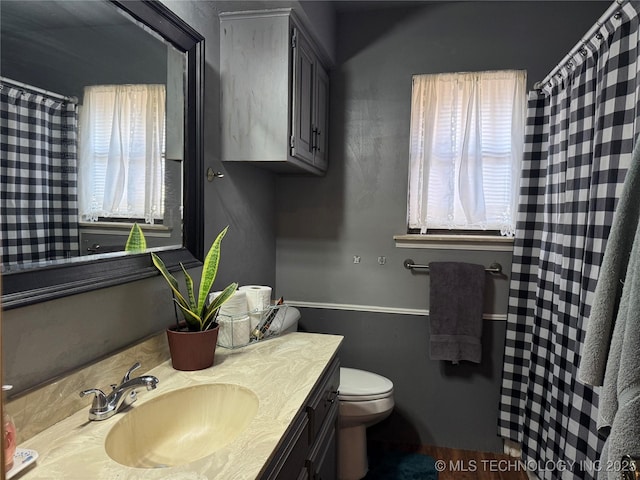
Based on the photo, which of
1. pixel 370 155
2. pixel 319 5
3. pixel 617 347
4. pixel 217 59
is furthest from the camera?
pixel 370 155

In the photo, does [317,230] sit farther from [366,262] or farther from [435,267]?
[435,267]

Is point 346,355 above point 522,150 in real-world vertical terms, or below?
below

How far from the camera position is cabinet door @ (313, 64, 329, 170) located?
87.9 inches

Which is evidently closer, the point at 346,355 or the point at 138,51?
the point at 138,51

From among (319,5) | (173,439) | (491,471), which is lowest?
(491,471)

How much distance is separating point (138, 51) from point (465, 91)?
1.78m

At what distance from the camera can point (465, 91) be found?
2.39m

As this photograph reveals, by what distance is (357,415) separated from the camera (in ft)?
6.77

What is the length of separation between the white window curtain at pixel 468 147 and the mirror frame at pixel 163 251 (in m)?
1.33

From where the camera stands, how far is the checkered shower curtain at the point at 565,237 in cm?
140

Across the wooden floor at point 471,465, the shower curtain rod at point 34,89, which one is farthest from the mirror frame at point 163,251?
the wooden floor at point 471,465

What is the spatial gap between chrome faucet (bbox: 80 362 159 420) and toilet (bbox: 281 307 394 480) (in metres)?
0.94

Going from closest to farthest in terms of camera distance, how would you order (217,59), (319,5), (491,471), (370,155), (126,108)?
(126,108) → (217,59) → (319,5) → (491,471) → (370,155)

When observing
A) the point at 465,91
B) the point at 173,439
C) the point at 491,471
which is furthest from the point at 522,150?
the point at 173,439
